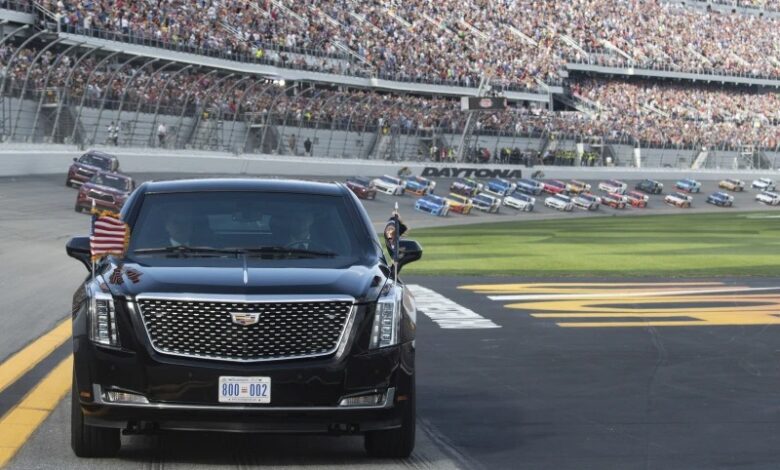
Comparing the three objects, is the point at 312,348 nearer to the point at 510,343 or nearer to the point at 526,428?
→ the point at 526,428

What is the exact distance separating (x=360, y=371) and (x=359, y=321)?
0.25 metres

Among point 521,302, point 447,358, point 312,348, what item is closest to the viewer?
point 312,348

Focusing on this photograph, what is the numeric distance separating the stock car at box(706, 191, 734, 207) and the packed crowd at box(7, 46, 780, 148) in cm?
863

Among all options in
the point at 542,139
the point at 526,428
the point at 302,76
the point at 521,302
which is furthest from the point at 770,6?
the point at 526,428

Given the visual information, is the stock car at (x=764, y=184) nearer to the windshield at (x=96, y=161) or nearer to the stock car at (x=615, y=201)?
the stock car at (x=615, y=201)

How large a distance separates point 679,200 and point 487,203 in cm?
1941

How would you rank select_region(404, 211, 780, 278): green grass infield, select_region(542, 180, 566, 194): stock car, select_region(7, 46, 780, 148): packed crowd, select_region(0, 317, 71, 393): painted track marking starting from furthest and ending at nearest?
select_region(542, 180, 566, 194): stock car, select_region(7, 46, 780, 148): packed crowd, select_region(404, 211, 780, 278): green grass infield, select_region(0, 317, 71, 393): painted track marking

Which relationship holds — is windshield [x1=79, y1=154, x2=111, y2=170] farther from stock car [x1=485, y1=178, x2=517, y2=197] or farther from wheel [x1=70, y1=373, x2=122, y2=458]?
wheel [x1=70, y1=373, x2=122, y2=458]

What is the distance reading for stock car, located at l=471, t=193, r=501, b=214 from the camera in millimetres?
62438

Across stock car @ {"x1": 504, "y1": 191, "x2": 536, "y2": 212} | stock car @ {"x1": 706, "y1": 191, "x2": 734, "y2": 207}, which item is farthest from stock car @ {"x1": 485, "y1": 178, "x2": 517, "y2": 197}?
stock car @ {"x1": 706, "y1": 191, "x2": 734, "y2": 207}

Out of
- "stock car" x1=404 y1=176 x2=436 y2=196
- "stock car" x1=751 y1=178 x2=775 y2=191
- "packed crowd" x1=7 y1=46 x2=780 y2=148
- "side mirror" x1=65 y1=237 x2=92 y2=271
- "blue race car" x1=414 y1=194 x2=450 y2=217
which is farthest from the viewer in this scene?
"stock car" x1=751 y1=178 x2=775 y2=191

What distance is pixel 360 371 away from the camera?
7070 mm

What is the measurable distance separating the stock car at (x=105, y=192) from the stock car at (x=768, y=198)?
52.2 metres

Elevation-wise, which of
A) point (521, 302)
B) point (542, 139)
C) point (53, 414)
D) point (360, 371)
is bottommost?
point (542, 139)
